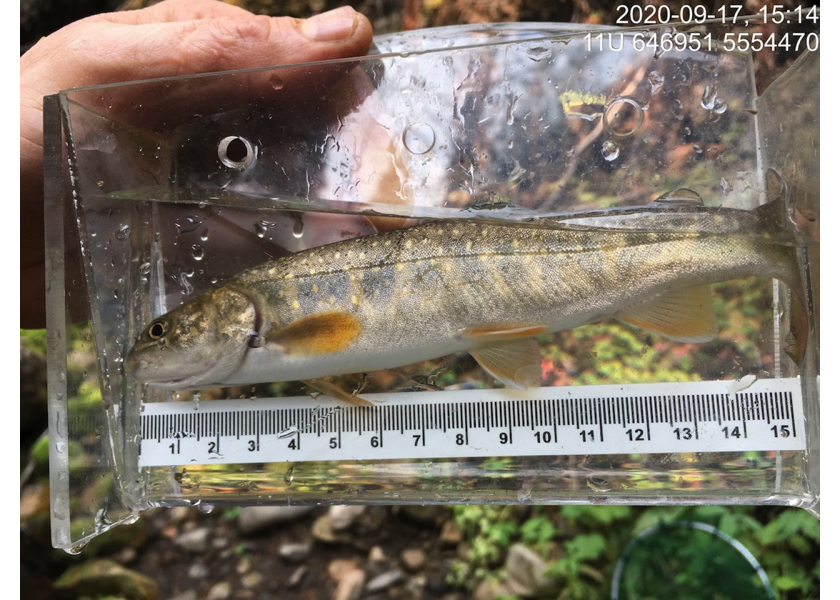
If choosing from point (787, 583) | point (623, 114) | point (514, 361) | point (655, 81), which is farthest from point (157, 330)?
point (787, 583)

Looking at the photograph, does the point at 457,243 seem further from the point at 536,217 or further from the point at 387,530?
the point at 387,530

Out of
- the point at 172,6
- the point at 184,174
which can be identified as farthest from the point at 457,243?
the point at 172,6

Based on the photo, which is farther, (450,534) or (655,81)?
(450,534)

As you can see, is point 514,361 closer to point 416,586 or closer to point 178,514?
point 416,586

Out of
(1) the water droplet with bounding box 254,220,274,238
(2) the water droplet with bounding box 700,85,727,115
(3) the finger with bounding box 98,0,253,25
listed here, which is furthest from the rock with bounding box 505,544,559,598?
(3) the finger with bounding box 98,0,253,25

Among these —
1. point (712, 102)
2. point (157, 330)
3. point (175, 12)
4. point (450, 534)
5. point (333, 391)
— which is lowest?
point (450, 534)

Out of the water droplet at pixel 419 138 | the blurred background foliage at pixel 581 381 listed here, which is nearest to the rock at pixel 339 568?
the blurred background foliage at pixel 581 381

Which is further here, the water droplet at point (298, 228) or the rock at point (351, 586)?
the rock at point (351, 586)

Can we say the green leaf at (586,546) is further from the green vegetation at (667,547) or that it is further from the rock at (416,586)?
the rock at (416,586)
